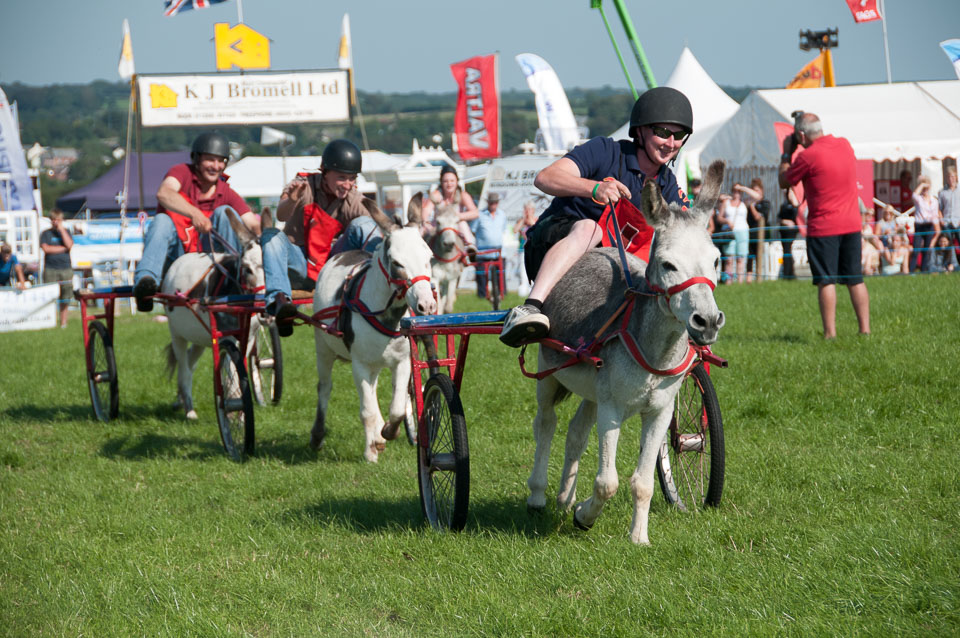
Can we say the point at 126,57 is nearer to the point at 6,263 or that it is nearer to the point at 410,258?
the point at 6,263

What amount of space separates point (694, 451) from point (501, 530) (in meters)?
1.29

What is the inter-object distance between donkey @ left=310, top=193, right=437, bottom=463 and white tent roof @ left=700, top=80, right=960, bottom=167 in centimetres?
1748

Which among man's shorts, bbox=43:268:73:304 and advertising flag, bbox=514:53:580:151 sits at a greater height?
advertising flag, bbox=514:53:580:151

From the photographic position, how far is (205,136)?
10062 millimetres

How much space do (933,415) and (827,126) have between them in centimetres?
1716

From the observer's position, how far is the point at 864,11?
29.1 meters

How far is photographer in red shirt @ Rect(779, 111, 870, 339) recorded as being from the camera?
11422mm

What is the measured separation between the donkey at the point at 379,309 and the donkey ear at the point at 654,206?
2.73m

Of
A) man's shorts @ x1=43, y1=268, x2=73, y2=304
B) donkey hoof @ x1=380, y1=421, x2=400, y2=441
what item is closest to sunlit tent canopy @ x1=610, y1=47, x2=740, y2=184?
man's shorts @ x1=43, y1=268, x2=73, y2=304

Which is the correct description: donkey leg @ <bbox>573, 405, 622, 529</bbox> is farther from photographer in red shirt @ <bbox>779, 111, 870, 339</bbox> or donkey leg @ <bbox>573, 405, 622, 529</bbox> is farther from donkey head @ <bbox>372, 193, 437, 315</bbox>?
photographer in red shirt @ <bbox>779, 111, 870, 339</bbox>

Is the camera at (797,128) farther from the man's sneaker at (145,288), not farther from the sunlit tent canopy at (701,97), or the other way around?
the sunlit tent canopy at (701,97)

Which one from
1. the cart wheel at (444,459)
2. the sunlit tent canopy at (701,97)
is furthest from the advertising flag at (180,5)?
the cart wheel at (444,459)

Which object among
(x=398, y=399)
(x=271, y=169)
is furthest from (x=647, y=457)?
(x=271, y=169)

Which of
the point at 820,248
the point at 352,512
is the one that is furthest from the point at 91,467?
the point at 820,248
